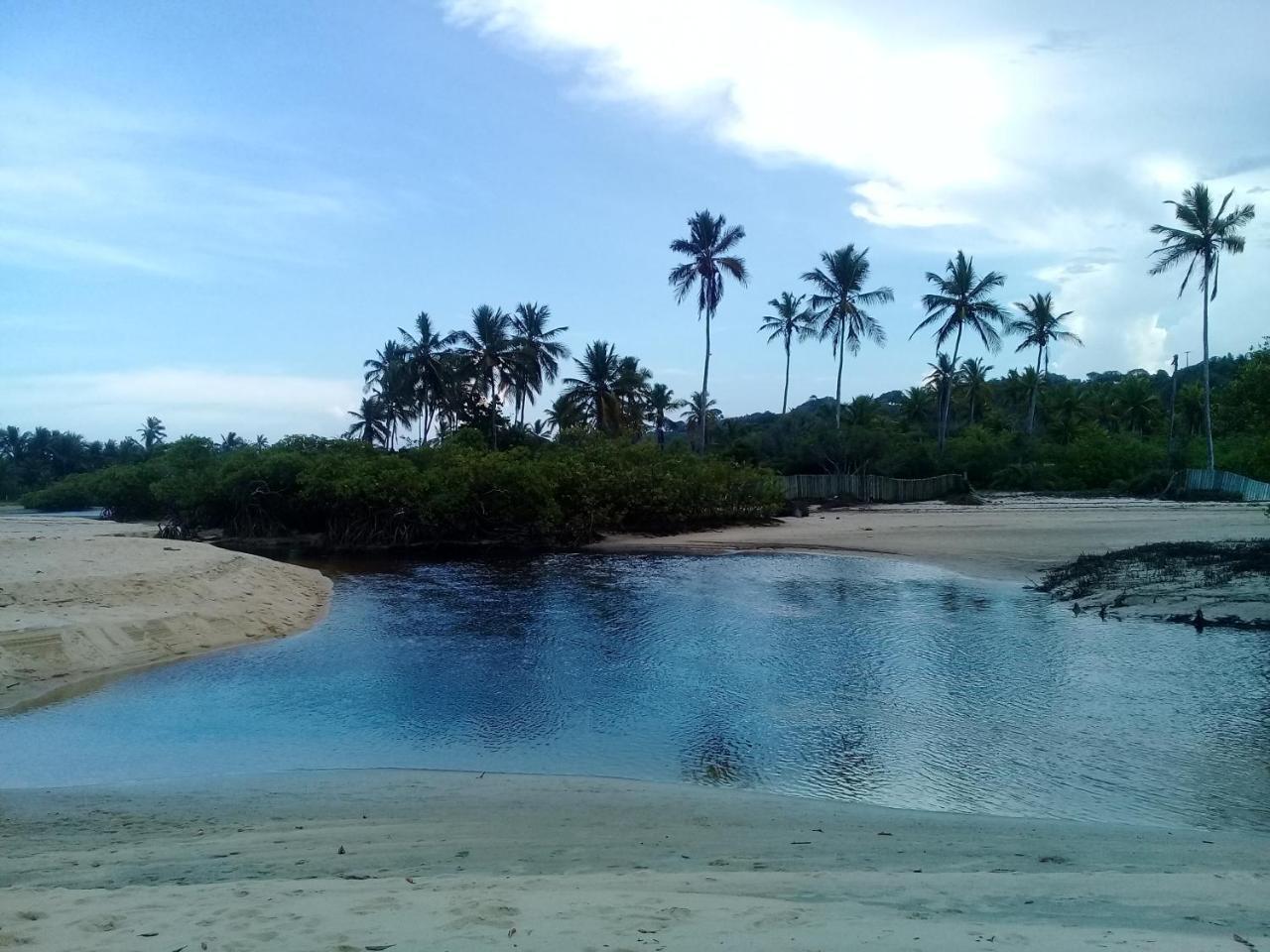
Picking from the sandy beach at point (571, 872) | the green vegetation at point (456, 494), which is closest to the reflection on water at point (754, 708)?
the sandy beach at point (571, 872)

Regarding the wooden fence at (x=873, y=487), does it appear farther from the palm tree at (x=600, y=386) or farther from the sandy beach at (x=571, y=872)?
the sandy beach at (x=571, y=872)

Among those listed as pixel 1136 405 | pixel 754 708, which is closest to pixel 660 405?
pixel 1136 405

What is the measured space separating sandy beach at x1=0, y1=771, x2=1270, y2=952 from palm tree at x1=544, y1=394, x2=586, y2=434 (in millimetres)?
52358

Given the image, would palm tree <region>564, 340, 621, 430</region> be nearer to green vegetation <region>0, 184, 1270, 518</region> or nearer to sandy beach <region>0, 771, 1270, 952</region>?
green vegetation <region>0, 184, 1270, 518</region>

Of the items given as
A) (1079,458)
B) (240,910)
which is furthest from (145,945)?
(1079,458)

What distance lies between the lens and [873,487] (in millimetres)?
A: 54500

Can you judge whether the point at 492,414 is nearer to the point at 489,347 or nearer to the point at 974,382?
the point at 489,347

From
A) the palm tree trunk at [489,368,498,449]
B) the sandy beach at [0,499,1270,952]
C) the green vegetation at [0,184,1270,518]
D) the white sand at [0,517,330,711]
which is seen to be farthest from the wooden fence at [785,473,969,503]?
the sandy beach at [0,499,1270,952]

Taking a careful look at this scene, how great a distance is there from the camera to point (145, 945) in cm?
448

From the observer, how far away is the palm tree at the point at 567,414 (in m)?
63.3

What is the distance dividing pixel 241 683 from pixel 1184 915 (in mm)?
13249

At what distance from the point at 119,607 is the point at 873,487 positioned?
44559mm

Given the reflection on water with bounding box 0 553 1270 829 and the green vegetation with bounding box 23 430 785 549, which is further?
the green vegetation with bounding box 23 430 785 549

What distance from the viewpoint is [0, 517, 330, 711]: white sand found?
1398 cm
